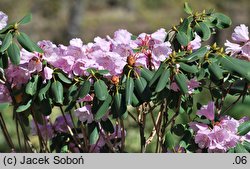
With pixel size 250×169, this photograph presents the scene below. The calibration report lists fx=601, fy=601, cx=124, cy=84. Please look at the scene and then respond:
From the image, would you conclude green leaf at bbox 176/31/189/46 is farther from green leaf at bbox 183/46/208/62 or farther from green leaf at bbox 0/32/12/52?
green leaf at bbox 0/32/12/52

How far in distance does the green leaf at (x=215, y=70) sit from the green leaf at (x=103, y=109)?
37 cm

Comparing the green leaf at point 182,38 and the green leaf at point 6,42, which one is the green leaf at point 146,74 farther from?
the green leaf at point 6,42

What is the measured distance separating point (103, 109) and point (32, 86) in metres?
0.30

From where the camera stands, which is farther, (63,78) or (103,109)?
(63,78)

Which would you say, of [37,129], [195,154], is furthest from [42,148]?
A: [195,154]

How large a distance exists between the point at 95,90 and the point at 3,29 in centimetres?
42

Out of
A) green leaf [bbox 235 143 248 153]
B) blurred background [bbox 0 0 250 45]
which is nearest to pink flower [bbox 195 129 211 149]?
green leaf [bbox 235 143 248 153]

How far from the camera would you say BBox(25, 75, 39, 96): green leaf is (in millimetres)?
2227

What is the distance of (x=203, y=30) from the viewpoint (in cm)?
229

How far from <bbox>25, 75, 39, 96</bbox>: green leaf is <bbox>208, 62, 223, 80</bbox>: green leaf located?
65cm

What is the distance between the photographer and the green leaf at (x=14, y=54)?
2.14 m

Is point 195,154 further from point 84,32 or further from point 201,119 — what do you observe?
point 84,32

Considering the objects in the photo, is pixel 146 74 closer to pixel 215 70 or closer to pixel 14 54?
pixel 215 70

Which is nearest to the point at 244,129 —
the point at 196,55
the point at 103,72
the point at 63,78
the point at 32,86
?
the point at 196,55
